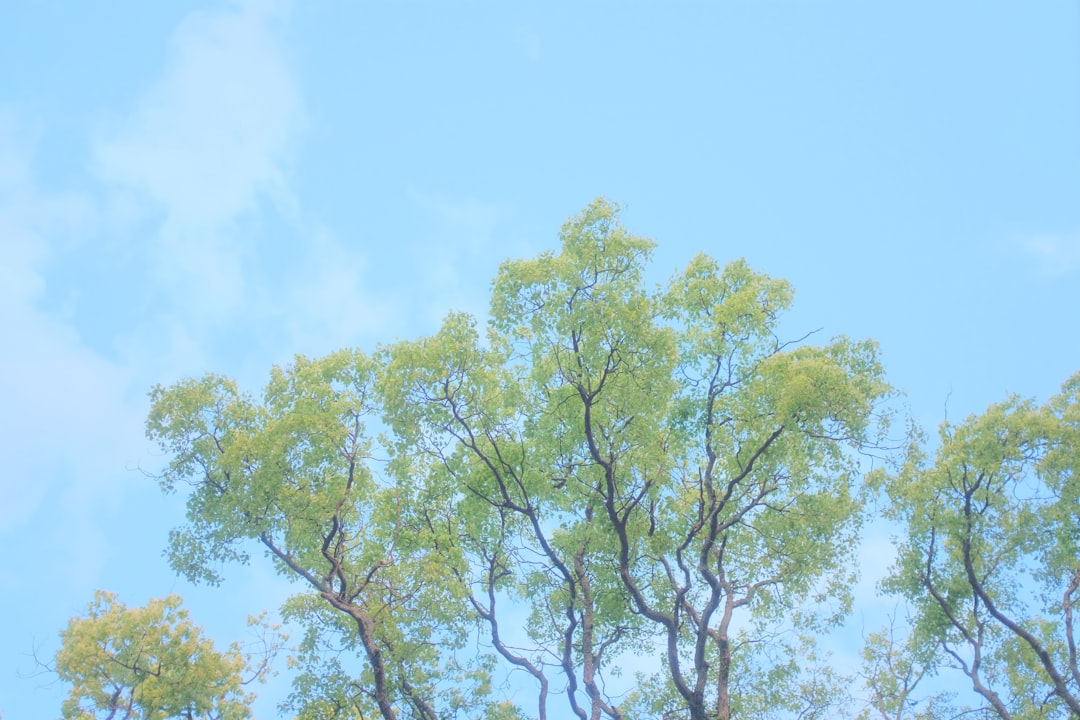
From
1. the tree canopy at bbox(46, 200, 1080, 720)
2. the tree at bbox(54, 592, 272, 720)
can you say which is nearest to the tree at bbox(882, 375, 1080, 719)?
the tree canopy at bbox(46, 200, 1080, 720)

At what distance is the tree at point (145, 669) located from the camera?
20.2 metres

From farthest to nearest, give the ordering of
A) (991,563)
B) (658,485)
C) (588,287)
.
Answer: (991,563)
(658,485)
(588,287)

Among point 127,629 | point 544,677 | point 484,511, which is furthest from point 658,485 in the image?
point 127,629

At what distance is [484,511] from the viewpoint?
58.6ft

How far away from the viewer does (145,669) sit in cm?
2048

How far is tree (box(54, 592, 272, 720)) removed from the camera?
20203 mm

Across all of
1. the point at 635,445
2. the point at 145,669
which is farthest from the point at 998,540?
the point at 145,669

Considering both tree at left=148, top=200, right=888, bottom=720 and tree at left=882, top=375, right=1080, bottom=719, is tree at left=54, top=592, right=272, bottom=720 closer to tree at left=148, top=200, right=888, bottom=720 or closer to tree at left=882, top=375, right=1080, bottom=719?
tree at left=148, top=200, right=888, bottom=720

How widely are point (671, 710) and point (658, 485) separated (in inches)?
206

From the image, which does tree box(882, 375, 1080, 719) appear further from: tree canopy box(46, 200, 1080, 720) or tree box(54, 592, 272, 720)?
tree box(54, 592, 272, 720)

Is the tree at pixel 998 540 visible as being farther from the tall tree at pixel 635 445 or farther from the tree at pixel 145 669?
the tree at pixel 145 669

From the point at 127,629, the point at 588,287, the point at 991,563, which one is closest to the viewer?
the point at 588,287

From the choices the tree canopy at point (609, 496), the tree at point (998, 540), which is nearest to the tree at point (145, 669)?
the tree canopy at point (609, 496)

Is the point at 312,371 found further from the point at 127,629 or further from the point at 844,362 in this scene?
the point at 844,362
